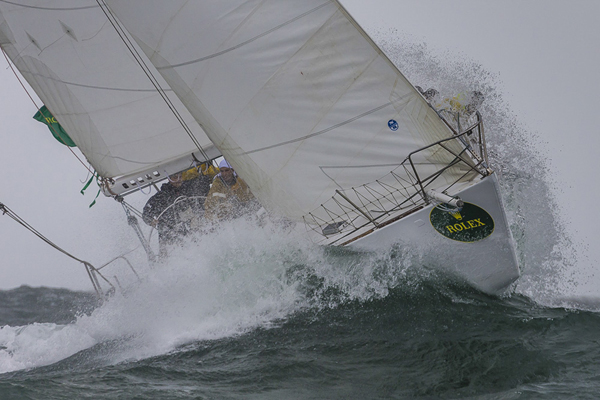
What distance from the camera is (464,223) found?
453 cm

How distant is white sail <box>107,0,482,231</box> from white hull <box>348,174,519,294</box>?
1.37 feet

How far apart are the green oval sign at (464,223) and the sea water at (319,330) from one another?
376 mm

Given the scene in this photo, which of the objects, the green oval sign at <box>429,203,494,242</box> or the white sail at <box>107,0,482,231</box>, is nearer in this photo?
the green oval sign at <box>429,203,494,242</box>

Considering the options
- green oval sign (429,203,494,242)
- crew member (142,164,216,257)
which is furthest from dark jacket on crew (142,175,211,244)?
green oval sign (429,203,494,242)

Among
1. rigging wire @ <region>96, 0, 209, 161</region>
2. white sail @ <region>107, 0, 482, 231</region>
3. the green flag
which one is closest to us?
white sail @ <region>107, 0, 482, 231</region>

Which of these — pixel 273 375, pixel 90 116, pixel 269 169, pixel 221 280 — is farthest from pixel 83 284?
pixel 273 375

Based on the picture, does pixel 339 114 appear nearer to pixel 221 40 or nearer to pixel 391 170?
pixel 391 170

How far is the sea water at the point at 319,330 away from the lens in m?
3.80

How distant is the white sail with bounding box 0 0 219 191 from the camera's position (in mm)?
6426

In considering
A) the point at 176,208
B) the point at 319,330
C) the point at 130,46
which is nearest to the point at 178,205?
the point at 176,208

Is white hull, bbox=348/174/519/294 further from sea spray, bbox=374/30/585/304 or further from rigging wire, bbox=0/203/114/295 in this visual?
rigging wire, bbox=0/203/114/295

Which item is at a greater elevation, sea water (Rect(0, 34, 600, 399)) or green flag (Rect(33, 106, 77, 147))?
green flag (Rect(33, 106, 77, 147))

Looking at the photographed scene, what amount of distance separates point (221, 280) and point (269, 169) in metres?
1.35

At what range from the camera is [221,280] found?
587 centimetres
